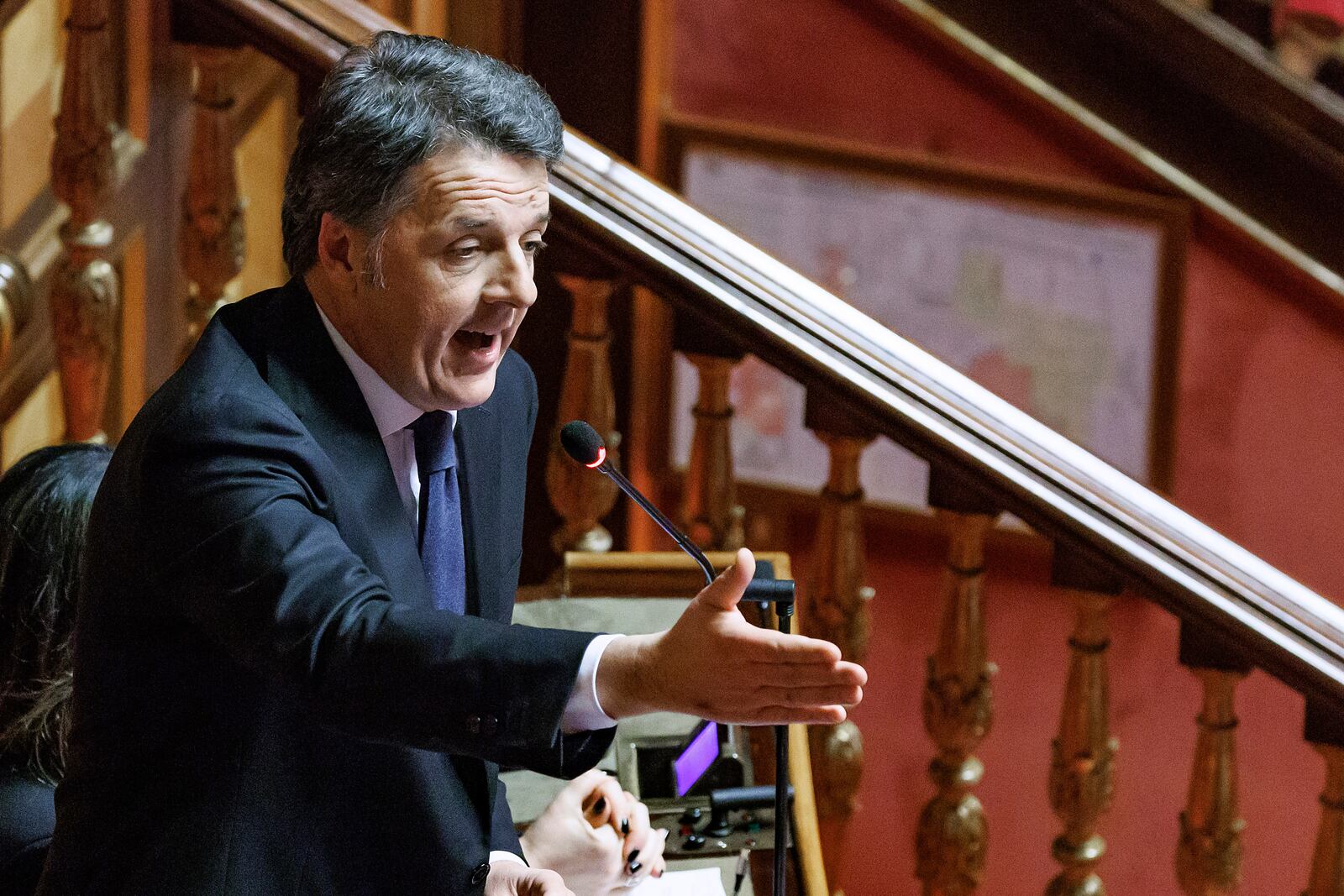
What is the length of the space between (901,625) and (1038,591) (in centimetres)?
32

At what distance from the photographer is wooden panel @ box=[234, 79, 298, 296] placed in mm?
3039

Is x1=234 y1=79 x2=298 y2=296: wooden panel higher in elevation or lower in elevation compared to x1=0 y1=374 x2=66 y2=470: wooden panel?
higher

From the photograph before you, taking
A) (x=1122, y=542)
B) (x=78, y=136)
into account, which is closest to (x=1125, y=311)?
(x=1122, y=542)

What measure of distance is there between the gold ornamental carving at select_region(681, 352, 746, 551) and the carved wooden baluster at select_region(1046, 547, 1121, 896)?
0.48m

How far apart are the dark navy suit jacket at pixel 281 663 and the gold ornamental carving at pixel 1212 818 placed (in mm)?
1124

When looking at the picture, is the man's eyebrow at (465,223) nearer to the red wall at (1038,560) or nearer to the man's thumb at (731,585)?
the man's thumb at (731,585)

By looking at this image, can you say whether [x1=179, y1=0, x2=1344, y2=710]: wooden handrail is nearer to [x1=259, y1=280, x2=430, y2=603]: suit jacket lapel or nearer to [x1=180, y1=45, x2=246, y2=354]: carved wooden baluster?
[x1=180, y1=45, x2=246, y2=354]: carved wooden baluster

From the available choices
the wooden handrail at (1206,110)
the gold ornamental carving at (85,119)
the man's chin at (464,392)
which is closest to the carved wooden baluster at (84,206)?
the gold ornamental carving at (85,119)

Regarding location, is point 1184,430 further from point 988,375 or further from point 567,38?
point 567,38

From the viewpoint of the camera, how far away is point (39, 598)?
1.77 m

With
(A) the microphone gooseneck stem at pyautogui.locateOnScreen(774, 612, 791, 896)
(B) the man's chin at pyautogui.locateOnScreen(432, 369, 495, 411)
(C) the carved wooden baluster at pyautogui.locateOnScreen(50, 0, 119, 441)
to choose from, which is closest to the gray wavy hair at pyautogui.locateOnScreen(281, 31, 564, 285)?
(B) the man's chin at pyautogui.locateOnScreen(432, 369, 495, 411)

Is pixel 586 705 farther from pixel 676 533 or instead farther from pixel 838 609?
pixel 838 609

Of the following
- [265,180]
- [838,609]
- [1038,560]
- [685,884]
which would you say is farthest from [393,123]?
Result: [1038,560]

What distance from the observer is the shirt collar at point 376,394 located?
1.45 m
